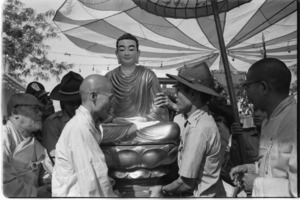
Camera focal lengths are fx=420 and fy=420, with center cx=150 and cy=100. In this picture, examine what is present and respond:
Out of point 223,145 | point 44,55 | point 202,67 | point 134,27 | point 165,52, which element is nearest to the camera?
point 202,67

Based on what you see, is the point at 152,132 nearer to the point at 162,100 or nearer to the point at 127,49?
the point at 162,100

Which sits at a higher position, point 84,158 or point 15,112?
point 15,112

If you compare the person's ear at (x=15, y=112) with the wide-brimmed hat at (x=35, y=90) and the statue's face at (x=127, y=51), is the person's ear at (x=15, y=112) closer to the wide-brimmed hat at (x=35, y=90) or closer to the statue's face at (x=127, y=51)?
the wide-brimmed hat at (x=35, y=90)

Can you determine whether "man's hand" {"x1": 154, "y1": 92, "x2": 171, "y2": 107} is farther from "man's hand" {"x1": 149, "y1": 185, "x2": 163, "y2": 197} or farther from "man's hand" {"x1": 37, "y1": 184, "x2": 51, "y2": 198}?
"man's hand" {"x1": 37, "y1": 184, "x2": 51, "y2": 198}

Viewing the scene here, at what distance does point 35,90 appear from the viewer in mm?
3910

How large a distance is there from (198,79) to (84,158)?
1011mm

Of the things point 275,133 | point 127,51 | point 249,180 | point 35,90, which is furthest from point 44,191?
point 275,133

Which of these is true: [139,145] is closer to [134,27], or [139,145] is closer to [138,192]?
[138,192]

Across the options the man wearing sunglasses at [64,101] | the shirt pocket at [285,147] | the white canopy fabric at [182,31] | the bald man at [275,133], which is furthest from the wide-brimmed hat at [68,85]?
the shirt pocket at [285,147]

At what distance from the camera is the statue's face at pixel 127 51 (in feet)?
12.0

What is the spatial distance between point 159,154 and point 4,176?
1.16m

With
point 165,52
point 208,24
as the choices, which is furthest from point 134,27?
point 208,24

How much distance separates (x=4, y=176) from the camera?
3.06 m

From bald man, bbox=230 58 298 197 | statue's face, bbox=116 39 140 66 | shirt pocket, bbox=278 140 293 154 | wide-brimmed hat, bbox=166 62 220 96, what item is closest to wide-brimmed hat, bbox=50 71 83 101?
statue's face, bbox=116 39 140 66
